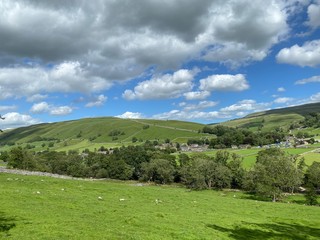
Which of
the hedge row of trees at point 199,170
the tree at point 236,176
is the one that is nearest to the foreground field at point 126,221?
the hedge row of trees at point 199,170

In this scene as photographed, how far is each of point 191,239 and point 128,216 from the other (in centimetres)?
747

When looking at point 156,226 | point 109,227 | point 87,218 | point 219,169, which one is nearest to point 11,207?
point 87,218

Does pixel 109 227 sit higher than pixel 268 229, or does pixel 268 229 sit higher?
pixel 109 227

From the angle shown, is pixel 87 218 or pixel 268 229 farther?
pixel 268 229

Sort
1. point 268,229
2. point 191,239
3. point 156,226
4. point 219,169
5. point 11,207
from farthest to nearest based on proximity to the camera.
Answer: point 219,169 → point 268,229 → point 11,207 → point 156,226 → point 191,239

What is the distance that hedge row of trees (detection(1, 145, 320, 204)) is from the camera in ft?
301

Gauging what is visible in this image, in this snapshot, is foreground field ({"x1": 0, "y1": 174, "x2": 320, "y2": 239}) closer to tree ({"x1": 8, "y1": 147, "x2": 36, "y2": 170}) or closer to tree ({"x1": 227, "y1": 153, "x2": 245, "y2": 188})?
tree ({"x1": 227, "y1": 153, "x2": 245, "y2": 188})

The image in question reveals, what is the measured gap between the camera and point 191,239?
890 inches

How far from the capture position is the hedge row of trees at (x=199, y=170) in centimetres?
9175

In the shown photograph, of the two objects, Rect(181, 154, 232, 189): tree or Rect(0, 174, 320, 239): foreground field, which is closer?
Rect(0, 174, 320, 239): foreground field

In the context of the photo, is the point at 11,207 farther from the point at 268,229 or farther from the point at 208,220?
the point at 268,229

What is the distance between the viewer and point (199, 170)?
121 m

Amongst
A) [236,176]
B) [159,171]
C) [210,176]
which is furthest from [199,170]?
A: [159,171]

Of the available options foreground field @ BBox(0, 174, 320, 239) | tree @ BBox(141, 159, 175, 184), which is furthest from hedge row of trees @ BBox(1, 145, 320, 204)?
foreground field @ BBox(0, 174, 320, 239)
